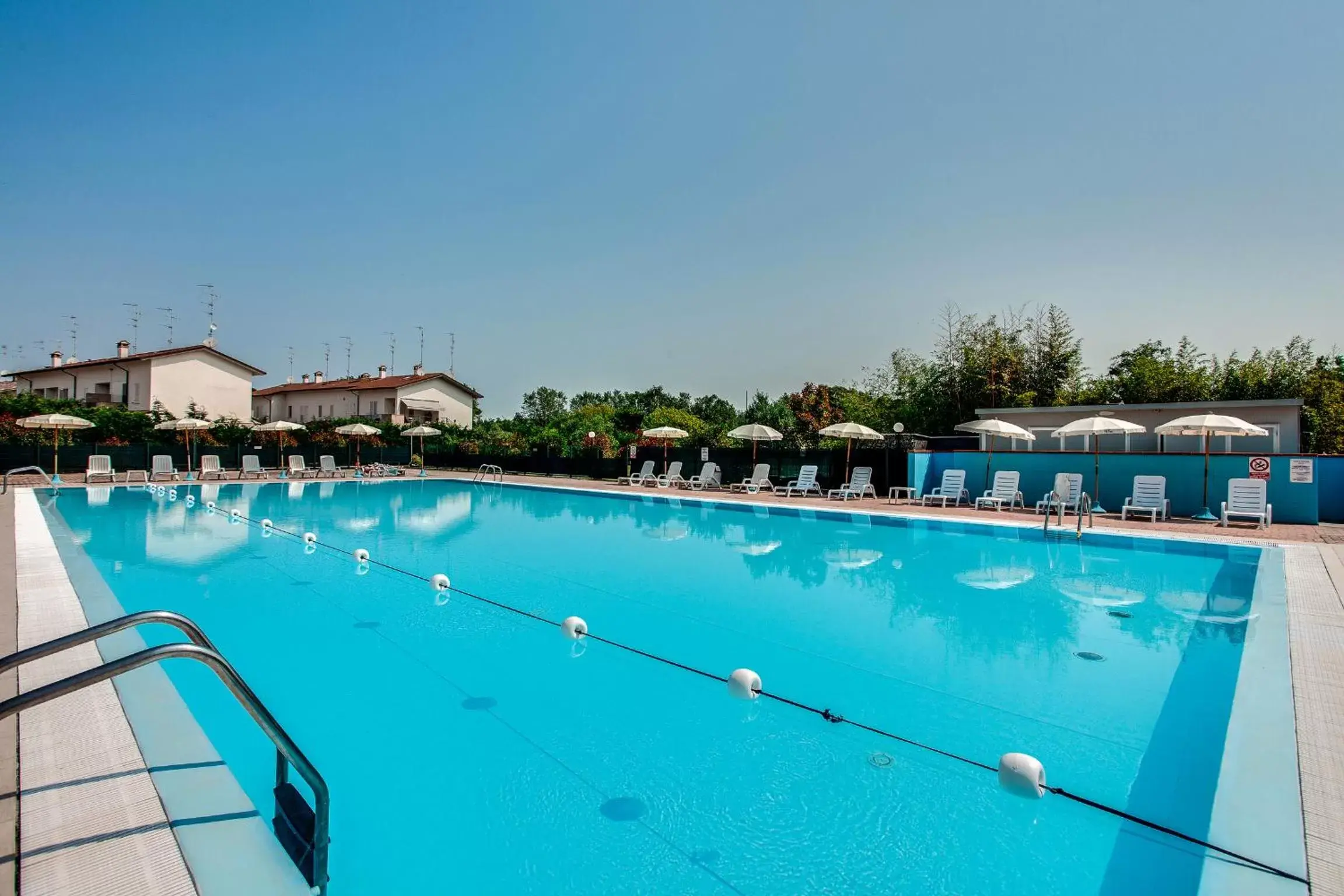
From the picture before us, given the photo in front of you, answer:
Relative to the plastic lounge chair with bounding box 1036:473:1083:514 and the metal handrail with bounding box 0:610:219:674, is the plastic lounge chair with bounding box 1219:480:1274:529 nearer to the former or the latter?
the plastic lounge chair with bounding box 1036:473:1083:514

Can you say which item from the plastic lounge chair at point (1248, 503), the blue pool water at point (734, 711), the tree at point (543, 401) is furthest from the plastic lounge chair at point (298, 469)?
the tree at point (543, 401)

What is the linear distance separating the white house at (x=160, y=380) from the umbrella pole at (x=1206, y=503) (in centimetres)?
3362

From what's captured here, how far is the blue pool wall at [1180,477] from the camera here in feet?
39.1

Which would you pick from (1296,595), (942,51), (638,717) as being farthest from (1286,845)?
(942,51)

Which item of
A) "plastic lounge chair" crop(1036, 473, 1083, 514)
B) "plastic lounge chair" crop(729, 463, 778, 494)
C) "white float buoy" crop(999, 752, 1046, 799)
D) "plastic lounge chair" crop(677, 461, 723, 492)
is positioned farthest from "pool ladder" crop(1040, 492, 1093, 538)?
"plastic lounge chair" crop(677, 461, 723, 492)

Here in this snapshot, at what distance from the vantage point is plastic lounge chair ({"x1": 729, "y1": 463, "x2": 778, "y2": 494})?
1812 centimetres

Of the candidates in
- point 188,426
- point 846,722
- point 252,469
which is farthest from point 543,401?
point 846,722

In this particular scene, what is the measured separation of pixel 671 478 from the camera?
2011 centimetres

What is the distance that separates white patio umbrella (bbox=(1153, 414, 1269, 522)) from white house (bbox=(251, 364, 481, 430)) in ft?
92.1

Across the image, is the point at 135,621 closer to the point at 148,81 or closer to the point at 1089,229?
the point at 148,81

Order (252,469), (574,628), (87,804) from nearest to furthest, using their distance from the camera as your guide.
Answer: (87,804), (574,628), (252,469)

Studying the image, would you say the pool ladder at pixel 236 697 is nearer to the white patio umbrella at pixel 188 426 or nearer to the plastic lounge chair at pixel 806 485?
the plastic lounge chair at pixel 806 485

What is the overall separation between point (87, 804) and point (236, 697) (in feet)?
3.45

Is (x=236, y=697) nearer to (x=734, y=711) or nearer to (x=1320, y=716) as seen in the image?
(x=734, y=711)
